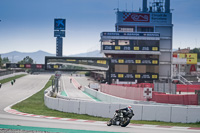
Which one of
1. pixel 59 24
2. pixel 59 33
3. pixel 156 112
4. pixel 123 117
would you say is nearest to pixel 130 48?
pixel 59 24

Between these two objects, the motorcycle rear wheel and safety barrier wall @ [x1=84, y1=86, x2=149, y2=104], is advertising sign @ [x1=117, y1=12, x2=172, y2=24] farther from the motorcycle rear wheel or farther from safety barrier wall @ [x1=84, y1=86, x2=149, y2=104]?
the motorcycle rear wheel

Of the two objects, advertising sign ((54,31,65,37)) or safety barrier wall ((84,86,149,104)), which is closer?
safety barrier wall ((84,86,149,104))

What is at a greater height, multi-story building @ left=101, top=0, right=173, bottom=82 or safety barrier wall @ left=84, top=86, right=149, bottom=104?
multi-story building @ left=101, top=0, right=173, bottom=82

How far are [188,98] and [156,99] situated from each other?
2878 millimetres

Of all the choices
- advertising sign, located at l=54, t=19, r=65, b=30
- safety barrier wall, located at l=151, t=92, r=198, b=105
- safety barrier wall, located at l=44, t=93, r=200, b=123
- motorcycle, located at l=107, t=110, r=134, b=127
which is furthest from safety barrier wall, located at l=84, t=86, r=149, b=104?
advertising sign, located at l=54, t=19, r=65, b=30

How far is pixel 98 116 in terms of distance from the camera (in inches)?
934

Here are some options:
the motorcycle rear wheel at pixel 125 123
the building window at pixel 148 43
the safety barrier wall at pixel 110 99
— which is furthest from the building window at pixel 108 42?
the motorcycle rear wheel at pixel 125 123

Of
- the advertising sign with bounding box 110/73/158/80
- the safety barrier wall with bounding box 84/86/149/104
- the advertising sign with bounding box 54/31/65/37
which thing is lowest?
the safety barrier wall with bounding box 84/86/149/104

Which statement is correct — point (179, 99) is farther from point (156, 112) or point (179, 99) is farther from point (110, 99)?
point (110, 99)

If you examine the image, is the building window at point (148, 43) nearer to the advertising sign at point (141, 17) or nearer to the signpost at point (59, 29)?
the advertising sign at point (141, 17)

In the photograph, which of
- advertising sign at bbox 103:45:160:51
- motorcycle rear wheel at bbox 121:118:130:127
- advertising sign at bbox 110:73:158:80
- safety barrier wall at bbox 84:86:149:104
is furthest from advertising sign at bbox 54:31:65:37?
motorcycle rear wheel at bbox 121:118:130:127

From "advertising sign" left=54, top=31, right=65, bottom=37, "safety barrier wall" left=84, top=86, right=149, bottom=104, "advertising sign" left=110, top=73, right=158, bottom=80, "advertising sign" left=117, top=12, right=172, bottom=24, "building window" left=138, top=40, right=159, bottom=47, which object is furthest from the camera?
"advertising sign" left=54, top=31, right=65, bottom=37

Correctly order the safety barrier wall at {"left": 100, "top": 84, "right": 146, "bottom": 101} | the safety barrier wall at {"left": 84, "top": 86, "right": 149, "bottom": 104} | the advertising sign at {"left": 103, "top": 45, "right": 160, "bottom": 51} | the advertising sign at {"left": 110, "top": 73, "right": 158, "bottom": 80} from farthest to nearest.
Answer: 1. the advertising sign at {"left": 103, "top": 45, "right": 160, "bottom": 51}
2. the advertising sign at {"left": 110, "top": 73, "right": 158, "bottom": 80}
3. the safety barrier wall at {"left": 100, "top": 84, "right": 146, "bottom": 101}
4. the safety barrier wall at {"left": 84, "top": 86, "right": 149, "bottom": 104}

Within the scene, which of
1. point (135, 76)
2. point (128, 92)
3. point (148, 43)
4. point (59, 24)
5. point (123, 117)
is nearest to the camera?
point (123, 117)
